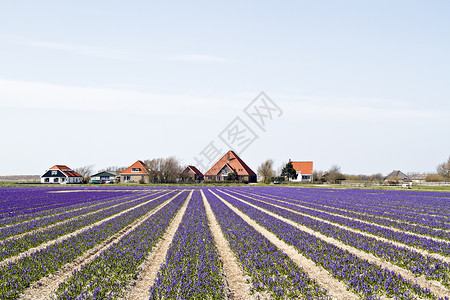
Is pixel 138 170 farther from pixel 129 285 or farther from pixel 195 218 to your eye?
pixel 129 285

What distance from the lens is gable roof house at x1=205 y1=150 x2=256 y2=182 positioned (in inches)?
4171

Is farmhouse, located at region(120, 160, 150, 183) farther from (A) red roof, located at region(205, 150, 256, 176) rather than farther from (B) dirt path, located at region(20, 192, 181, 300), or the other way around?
(B) dirt path, located at region(20, 192, 181, 300)

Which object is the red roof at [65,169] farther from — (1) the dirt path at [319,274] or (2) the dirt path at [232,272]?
(1) the dirt path at [319,274]

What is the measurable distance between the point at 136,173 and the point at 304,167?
5786cm

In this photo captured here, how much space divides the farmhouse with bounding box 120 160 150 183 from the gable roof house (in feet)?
64.4

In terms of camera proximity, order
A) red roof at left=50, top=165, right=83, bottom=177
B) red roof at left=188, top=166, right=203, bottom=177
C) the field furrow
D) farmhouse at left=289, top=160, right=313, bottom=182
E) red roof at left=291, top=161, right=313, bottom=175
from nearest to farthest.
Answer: the field furrow, red roof at left=50, top=165, right=83, bottom=177, red roof at left=188, top=166, right=203, bottom=177, farmhouse at left=289, top=160, right=313, bottom=182, red roof at left=291, top=161, right=313, bottom=175

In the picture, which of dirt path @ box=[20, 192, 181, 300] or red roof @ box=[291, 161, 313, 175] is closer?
dirt path @ box=[20, 192, 181, 300]

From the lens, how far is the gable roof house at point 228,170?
348 ft

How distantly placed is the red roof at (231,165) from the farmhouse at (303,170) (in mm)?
17071

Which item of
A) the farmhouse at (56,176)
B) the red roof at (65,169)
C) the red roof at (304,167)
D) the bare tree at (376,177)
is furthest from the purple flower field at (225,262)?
the bare tree at (376,177)

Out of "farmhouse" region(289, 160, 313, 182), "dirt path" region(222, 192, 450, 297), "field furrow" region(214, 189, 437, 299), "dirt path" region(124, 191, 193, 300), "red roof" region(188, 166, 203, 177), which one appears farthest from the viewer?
"farmhouse" region(289, 160, 313, 182)

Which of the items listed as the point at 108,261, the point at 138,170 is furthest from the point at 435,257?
the point at 138,170

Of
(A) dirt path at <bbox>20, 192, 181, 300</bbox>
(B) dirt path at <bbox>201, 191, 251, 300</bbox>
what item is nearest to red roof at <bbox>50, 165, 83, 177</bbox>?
(A) dirt path at <bbox>20, 192, 181, 300</bbox>

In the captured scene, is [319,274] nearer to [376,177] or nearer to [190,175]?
[190,175]
